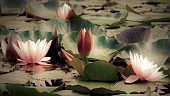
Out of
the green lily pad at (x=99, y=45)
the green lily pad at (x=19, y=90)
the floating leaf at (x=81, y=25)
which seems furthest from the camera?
the floating leaf at (x=81, y=25)

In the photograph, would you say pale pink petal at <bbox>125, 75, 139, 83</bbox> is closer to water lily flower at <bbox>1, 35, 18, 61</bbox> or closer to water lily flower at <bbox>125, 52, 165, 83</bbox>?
water lily flower at <bbox>125, 52, 165, 83</bbox>

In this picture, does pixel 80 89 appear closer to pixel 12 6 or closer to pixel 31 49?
pixel 31 49

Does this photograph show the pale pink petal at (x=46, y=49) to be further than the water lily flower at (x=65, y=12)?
No

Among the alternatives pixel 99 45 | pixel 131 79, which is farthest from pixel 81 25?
pixel 131 79

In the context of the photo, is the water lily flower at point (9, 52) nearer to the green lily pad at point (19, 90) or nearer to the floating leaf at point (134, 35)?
the green lily pad at point (19, 90)

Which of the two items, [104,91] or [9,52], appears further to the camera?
[9,52]

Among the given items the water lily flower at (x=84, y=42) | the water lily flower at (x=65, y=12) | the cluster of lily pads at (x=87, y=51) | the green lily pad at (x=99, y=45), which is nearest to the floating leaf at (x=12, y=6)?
the water lily flower at (x=65, y=12)

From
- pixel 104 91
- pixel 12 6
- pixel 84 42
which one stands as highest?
pixel 12 6

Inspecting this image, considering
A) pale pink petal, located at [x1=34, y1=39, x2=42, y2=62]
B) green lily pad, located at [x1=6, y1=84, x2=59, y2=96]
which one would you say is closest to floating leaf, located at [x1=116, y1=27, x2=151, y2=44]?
pale pink petal, located at [x1=34, y1=39, x2=42, y2=62]

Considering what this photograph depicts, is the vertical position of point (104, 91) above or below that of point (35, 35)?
below
